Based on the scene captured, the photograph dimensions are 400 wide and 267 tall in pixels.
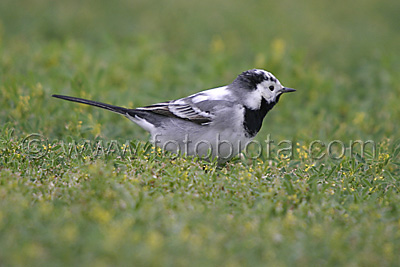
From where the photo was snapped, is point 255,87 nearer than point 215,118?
No

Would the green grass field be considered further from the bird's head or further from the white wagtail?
the bird's head

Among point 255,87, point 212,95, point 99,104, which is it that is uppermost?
point 255,87

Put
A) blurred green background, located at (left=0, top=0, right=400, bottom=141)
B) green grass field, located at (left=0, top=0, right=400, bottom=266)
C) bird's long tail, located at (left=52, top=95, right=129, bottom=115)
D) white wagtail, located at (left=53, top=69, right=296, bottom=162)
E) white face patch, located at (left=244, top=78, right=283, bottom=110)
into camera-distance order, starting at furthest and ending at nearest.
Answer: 1. blurred green background, located at (left=0, top=0, right=400, bottom=141)
2. bird's long tail, located at (left=52, top=95, right=129, bottom=115)
3. white face patch, located at (left=244, top=78, right=283, bottom=110)
4. white wagtail, located at (left=53, top=69, right=296, bottom=162)
5. green grass field, located at (left=0, top=0, right=400, bottom=266)

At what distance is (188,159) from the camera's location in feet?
14.9

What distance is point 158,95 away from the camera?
733cm

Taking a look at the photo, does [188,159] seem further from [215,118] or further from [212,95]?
[212,95]

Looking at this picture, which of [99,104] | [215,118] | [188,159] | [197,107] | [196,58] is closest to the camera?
[188,159]

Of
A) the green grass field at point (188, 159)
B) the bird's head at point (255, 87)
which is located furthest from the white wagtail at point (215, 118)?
the green grass field at point (188, 159)

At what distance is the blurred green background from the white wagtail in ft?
2.81

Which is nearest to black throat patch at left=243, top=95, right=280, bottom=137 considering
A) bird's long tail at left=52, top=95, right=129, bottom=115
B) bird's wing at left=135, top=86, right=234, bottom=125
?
bird's wing at left=135, top=86, right=234, bottom=125

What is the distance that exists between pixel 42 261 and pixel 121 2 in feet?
31.4

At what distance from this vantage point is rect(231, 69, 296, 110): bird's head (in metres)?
5.04

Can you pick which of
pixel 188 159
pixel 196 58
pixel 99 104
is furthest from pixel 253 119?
pixel 196 58

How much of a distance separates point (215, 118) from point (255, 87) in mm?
588
